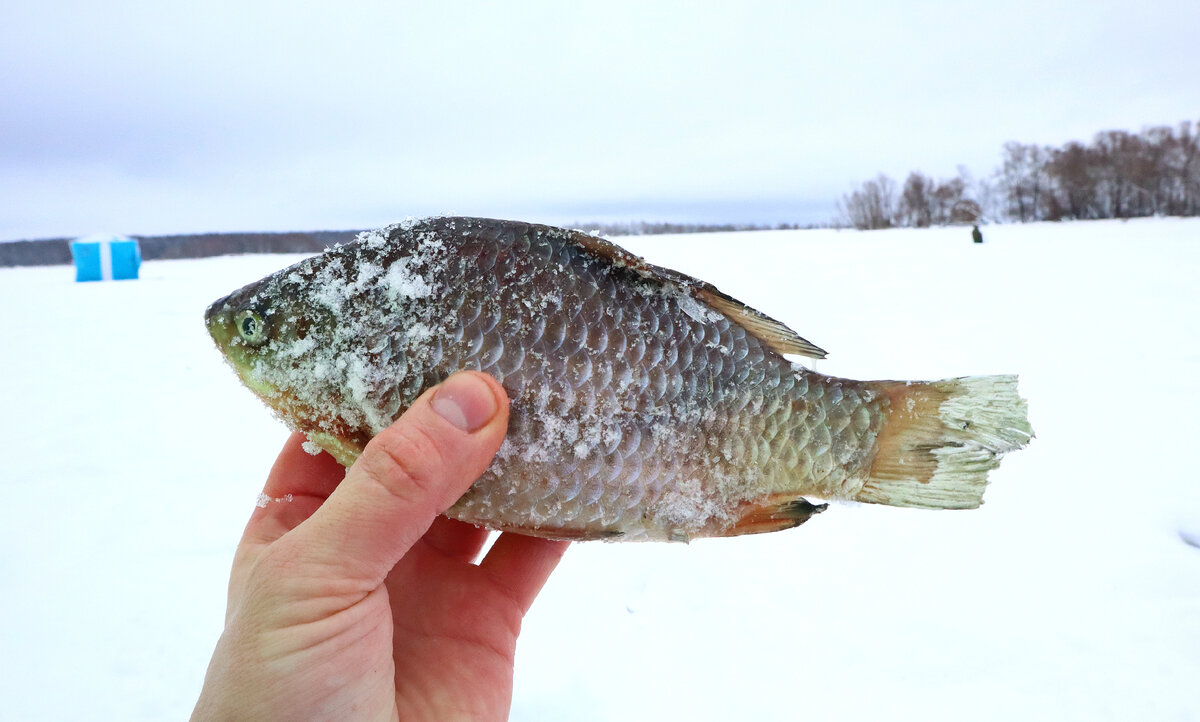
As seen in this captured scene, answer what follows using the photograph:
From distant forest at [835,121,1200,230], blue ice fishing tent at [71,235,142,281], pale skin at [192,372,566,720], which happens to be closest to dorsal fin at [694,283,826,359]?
pale skin at [192,372,566,720]

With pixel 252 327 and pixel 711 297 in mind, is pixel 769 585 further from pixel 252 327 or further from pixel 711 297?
pixel 252 327

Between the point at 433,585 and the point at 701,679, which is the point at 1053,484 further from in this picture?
the point at 433,585

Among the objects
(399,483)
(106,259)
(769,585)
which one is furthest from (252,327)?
(106,259)

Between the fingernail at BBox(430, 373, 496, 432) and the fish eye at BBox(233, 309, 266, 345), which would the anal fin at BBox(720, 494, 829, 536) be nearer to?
the fingernail at BBox(430, 373, 496, 432)

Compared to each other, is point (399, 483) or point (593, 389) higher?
point (593, 389)

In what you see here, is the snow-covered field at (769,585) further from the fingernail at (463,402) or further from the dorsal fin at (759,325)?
the fingernail at (463,402)

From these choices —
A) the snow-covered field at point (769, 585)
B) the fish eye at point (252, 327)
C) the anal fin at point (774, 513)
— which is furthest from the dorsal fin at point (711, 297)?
the snow-covered field at point (769, 585)
